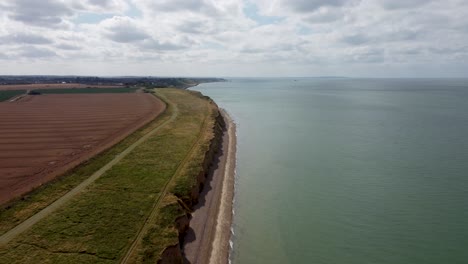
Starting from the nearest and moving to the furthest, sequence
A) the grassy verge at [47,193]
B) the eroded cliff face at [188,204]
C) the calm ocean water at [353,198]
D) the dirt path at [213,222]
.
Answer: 1. the eroded cliff face at [188,204]
2. the dirt path at [213,222]
3. the grassy verge at [47,193]
4. the calm ocean water at [353,198]

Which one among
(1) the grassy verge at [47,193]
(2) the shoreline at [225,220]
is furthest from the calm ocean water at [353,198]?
(1) the grassy verge at [47,193]

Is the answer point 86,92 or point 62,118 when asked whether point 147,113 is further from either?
point 86,92

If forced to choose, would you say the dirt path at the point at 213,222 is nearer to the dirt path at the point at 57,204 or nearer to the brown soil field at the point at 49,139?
the dirt path at the point at 57,204

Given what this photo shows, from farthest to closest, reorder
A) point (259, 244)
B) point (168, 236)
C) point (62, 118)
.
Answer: point (62, 118)
point (259, 244)
point (168, 236)

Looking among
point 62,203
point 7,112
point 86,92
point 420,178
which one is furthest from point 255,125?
point 86,92

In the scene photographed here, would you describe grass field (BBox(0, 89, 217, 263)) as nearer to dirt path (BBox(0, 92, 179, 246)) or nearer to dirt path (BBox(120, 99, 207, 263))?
dirt path (BBox(120, 99, 207, 263))

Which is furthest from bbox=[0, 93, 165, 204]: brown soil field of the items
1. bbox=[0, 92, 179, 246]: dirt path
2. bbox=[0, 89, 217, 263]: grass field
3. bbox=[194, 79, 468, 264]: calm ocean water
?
bbox=[194, 79, 468, 264]: calm ocean water
